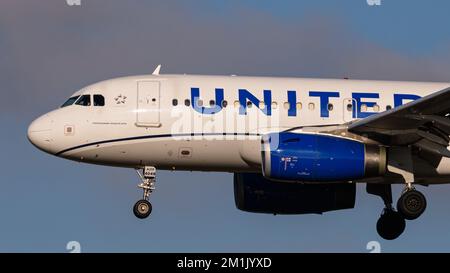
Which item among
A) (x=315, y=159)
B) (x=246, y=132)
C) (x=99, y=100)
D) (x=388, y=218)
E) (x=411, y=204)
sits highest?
(x=99, y=100)

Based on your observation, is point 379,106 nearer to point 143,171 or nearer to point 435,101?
point 435,101

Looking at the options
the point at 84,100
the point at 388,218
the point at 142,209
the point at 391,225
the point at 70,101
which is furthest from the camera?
the point at 388,218

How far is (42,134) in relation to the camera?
40719mm

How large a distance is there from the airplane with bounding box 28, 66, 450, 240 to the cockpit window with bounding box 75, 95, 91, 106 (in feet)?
0.06

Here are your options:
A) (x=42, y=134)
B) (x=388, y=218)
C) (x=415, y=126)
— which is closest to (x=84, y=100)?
(x=42, y=134)

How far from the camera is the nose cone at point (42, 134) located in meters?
40.7

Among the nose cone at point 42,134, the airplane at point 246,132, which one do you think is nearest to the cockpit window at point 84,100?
the airplane at point 246,132

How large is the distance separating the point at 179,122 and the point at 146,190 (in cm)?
235

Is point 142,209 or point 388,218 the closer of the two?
point 142,209

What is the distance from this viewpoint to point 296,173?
39219mm

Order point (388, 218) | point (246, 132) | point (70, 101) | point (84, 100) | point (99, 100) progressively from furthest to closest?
point (388, 218) → point (70, 101) → point (84, 100) → point (99, 100) → point (246, 132)

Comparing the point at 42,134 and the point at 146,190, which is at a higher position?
the point at 42,134

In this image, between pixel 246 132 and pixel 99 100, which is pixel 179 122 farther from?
→ pixel 99 100
